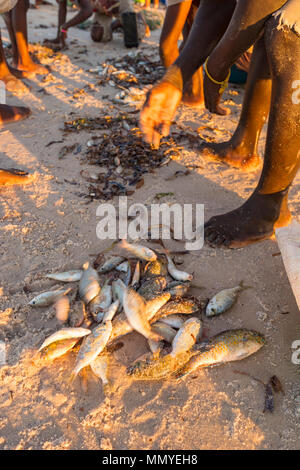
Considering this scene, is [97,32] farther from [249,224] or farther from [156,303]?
[156,303]

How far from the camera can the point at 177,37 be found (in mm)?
4422

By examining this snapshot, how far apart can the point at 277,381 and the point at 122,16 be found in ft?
27.2

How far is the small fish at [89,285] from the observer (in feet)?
7.64

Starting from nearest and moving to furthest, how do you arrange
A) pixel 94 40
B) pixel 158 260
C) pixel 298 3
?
1. pixel 298 3
2. pixel 158 260
3. pixel 94 40

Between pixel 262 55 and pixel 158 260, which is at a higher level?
pixel 262 55

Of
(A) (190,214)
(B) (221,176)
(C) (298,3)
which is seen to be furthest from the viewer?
(B) (221,176)

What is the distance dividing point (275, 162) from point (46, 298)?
1.69 m

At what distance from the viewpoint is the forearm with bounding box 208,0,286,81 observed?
2.09 m

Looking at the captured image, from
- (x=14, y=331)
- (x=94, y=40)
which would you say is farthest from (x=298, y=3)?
(x=94, y=40)

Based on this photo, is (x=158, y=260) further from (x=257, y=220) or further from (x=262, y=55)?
(x=262, y=55)

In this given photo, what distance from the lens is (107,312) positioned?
86.0 inches

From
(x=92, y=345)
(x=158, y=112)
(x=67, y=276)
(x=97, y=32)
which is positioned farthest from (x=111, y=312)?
(x=97, y=32)

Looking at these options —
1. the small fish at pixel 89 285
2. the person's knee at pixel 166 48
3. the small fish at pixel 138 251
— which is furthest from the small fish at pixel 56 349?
the person's knee at pixel 166 48
